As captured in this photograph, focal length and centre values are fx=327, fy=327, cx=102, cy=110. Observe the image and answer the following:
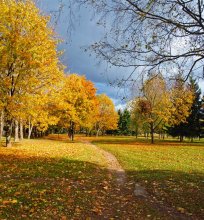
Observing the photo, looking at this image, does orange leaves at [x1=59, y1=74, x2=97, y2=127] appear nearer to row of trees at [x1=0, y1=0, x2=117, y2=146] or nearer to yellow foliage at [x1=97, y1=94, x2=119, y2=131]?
row of trees at [x1=0, y1=0, x2=117, y2=146]

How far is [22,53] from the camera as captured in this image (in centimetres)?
2453

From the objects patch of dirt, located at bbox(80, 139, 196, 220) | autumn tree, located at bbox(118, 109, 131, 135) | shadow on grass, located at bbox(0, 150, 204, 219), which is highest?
autumn tree, located at bbox(118, 109, 131, 135)

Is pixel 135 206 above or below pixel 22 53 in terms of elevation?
below

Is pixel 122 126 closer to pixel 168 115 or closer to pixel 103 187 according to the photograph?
pixel 168 115

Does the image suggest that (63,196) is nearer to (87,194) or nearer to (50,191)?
(50,191)

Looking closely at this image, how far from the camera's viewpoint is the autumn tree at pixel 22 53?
2445 centimetres

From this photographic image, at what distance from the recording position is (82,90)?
179ft

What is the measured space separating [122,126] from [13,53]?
95837 millimetres

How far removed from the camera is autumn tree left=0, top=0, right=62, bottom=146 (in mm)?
24453

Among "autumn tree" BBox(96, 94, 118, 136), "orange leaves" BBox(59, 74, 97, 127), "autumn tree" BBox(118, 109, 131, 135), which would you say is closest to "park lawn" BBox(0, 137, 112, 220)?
"orange leaves" BBox(59, 74, 97, 127)

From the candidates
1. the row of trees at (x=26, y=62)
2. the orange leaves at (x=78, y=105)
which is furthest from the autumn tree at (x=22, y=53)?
the orange leaves at (x=78, y=105)

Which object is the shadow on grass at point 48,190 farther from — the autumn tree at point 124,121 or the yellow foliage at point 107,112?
the autumn tree at point 124,121

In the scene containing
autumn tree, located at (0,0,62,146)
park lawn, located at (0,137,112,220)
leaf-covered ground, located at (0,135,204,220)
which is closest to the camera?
park lawn, located at (0,137,112,220)

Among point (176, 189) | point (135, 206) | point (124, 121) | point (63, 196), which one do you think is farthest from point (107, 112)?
point (135, 206)
